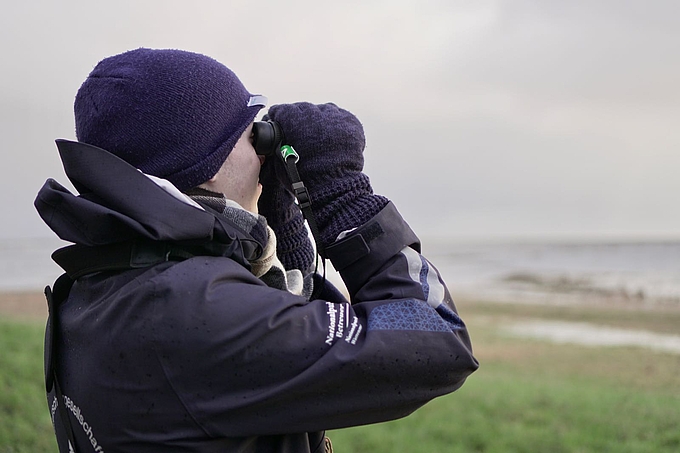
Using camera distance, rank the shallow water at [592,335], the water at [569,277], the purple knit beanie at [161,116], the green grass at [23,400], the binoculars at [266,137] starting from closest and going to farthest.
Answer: the purple knit beanie at [161,116] < the binoculars at [266,137] < the green grass at [23,400] < the shallow water at [592,335] < the water at [569,277]

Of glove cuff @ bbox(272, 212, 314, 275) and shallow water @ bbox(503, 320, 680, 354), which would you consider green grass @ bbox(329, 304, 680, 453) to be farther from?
shallow water @ bbox(503, 320, 680, 354)

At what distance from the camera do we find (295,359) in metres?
1.35

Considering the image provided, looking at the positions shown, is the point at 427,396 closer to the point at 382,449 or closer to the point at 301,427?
the point at 301,427

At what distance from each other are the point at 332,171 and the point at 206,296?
18.4 inches

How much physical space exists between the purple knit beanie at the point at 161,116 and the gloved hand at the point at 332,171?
0.49ft

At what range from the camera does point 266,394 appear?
1344 mm

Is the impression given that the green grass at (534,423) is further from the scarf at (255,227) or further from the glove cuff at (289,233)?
the scarf at (255,227)

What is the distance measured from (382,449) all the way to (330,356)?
4473 mm

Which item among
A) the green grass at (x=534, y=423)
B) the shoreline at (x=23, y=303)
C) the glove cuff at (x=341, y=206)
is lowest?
the shoreline at (x=23, y=303)

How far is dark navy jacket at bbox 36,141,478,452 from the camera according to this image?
1.35 metres

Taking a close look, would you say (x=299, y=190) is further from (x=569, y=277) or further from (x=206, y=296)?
(x=569, y=277)

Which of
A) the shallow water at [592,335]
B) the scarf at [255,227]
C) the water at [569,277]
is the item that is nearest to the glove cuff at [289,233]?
the scarf at [255,227]

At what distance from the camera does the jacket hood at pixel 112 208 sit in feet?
4.43

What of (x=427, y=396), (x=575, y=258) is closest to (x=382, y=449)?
(x=427, y=396)
